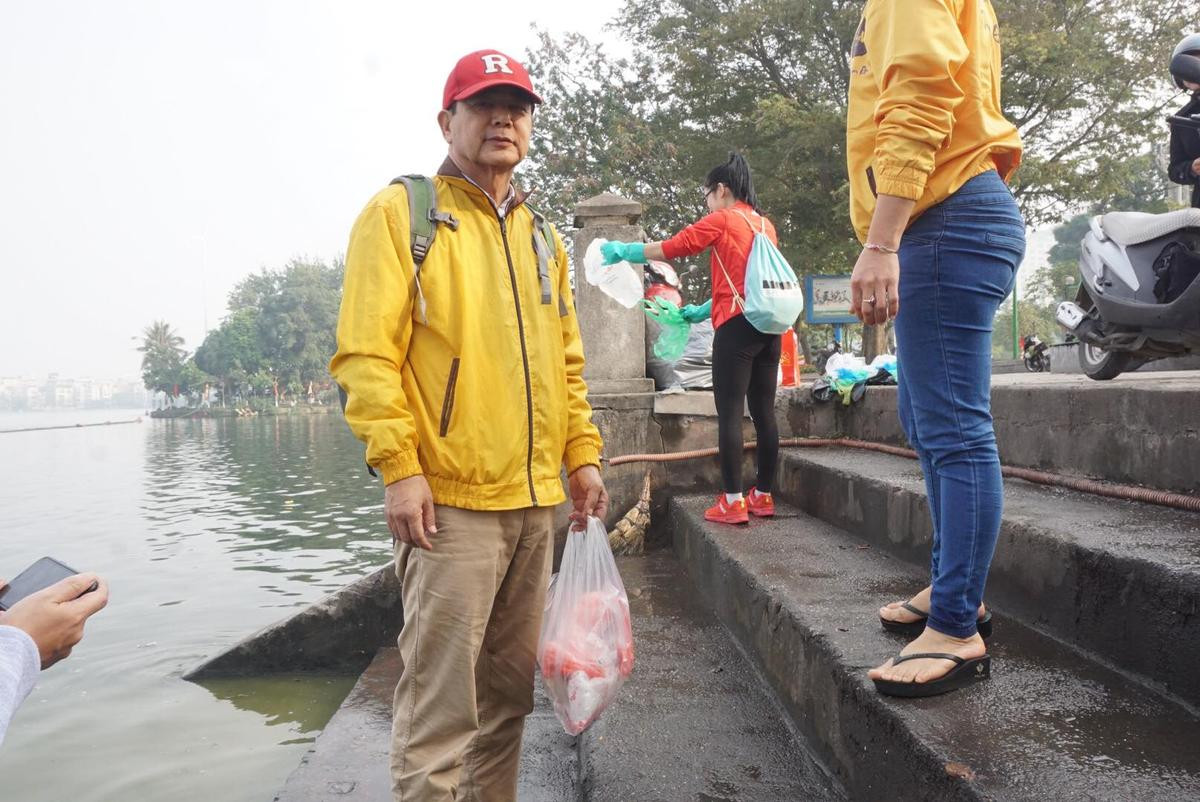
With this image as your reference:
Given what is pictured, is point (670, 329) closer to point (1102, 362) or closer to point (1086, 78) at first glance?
point (1102, 362)

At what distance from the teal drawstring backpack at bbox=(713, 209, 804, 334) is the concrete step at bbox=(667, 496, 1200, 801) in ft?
4.12

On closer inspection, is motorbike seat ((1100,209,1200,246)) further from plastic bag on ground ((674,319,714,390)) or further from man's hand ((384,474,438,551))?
man's hand ((384,474,438,551))

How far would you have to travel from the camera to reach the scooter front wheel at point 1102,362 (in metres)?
4.03

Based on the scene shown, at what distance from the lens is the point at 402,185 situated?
79.2 inches

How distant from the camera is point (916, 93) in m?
1.85

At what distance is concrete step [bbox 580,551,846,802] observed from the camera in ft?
7.21

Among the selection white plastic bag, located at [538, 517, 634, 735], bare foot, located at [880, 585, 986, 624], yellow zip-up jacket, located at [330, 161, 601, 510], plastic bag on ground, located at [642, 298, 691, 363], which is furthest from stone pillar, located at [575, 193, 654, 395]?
yellow zip-up jacket, located at [330, 161, 601, 510]

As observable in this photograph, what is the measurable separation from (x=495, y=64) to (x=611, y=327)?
361 centimetres

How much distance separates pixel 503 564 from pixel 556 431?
0.36 meters

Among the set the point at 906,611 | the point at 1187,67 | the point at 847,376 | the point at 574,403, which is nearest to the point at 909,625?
the point at 906,611

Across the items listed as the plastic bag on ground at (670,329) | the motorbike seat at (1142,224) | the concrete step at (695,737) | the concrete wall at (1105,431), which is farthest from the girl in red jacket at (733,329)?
the motorbike seat at (1142,224)

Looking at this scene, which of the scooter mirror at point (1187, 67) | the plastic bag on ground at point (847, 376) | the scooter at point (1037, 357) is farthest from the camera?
the scooter at point (1037, 357)

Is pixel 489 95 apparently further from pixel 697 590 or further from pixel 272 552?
pixel 272 552

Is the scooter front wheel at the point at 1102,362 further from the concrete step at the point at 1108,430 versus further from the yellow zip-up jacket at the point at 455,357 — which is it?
the yellow zip-up jacket at the point at 455,357
